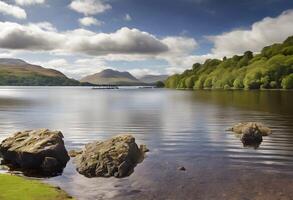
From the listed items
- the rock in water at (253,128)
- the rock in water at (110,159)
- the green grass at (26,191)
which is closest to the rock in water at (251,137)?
the rock in water at (253,128)

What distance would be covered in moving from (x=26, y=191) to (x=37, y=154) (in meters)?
10.2

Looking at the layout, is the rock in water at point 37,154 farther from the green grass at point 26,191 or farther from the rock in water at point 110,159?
the green grass at point 26,191

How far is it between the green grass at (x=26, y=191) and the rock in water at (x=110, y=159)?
5.95 meters

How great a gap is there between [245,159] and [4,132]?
136 ft

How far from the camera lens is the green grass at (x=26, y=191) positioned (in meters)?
25.4

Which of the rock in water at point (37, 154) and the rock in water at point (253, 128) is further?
the rock in water at point (253, 128)

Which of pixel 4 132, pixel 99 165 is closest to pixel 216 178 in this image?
pixel 99 165

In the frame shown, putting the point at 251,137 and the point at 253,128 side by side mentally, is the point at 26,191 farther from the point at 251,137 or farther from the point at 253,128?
the point at 253,128

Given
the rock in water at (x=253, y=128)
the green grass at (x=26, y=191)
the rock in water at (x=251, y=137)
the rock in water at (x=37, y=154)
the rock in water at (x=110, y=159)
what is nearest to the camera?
the green grass at (x=26, y=191)

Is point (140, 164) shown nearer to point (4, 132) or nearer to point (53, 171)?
point (53, 171)

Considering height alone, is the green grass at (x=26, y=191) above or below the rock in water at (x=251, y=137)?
below

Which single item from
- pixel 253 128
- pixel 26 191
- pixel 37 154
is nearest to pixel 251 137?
pixel 253 128

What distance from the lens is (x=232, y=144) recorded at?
161 feet

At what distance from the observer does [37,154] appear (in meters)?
36.5
